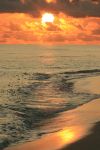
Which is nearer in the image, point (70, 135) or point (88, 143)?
point (88, 143)

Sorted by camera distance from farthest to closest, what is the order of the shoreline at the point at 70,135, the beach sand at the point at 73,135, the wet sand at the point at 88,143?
the shoreline at the point at 70,135 < the beach sand at the point at 73,135 < the wet sand at the point at 88,143

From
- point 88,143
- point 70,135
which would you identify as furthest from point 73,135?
point 88,143

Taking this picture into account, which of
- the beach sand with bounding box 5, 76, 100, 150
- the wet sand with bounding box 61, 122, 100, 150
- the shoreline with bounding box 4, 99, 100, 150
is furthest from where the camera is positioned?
the shoreline with bounding box 4, 99, 100, 150

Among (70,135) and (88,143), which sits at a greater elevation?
(70,135)

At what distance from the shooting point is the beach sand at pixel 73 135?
1348cm

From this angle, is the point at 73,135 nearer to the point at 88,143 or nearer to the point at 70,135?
the point at 70,135

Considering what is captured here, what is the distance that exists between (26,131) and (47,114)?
14.2 feet

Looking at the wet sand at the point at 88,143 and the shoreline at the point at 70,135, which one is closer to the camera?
the wet sand at the point at 88,143

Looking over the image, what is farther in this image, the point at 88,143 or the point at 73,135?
the point at 73,135

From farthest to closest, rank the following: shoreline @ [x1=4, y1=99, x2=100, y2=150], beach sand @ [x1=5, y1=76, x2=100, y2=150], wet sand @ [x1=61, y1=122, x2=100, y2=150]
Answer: shoreline @ [x1=4, y1=99, x2=100, y2=150] → beach sand @ [x1=5, y1=76, x2=100, y2=150] → wet sand @ [x1=61, y1=122, x2=100, y2=150]

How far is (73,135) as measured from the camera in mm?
15180

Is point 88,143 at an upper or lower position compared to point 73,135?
lower

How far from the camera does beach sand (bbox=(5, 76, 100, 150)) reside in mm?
13479

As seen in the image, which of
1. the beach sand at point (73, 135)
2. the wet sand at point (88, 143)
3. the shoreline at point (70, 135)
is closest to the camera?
the wet sand at point (88, 143)
